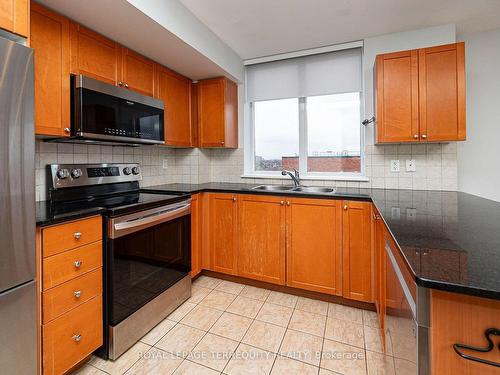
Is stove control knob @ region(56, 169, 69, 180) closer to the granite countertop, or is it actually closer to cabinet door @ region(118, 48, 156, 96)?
the granite countertop

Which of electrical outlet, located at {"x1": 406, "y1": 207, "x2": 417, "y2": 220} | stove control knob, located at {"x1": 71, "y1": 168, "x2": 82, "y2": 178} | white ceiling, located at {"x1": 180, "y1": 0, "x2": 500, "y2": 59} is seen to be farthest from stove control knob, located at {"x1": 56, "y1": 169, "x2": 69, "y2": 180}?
electrical outlet, located at {"x1": 406, "y1": 207, "x2": 417, "y2": 220}

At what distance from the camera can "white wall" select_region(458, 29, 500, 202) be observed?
7.57 feet

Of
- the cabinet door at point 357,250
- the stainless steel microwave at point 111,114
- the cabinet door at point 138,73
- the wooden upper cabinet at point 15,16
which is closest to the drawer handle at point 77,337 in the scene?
the stainless steel microwave at point 111,114

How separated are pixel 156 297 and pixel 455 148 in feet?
9.02

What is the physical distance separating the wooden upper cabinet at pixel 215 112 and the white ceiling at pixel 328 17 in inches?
18.4

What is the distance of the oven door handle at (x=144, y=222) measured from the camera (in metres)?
1.55

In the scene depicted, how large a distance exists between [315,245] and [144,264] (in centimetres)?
134

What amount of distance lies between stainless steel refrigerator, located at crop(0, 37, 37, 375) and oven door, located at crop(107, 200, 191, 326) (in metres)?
0.45

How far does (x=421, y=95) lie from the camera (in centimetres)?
207

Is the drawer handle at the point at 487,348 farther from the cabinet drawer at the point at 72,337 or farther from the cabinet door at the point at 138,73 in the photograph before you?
the cabinet door at the point at 138,73

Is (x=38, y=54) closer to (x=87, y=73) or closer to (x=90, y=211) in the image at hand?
(x=87, y=73)

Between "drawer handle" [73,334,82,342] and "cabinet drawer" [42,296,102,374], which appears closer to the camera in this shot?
"cabinet drawer" [42,296,102,374]

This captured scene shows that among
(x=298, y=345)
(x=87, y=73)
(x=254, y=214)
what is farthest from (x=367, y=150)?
(x=87, y=73)

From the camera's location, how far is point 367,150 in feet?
8.29
